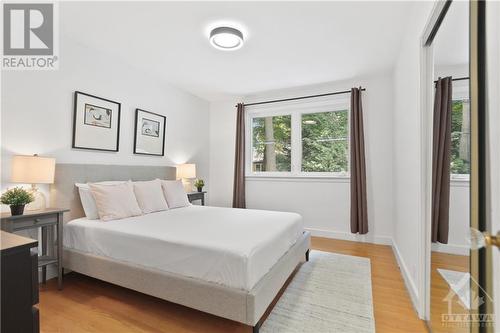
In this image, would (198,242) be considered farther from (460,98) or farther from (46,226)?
(460,98)

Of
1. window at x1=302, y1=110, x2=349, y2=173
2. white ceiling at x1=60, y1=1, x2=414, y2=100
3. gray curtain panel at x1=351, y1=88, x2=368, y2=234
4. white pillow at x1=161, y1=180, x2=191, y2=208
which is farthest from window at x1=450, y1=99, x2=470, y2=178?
white pillow at x1=161, y1=180, x2=191, y2=208

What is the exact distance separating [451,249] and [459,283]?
0.74ft

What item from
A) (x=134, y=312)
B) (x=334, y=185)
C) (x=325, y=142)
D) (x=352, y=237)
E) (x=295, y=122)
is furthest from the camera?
(x=295, y=122)

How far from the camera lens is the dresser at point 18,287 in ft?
3.73

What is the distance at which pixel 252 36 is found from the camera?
262cm

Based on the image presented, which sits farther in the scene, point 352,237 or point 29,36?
point 352,237

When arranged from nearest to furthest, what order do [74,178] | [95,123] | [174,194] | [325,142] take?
1. [74,178]
2. [95,123]
3. [174,194]
4. [325,142]

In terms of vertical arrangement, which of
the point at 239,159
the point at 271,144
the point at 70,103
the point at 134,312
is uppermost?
the point at 70,103

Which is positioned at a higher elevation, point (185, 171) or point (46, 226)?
point (185, 171)

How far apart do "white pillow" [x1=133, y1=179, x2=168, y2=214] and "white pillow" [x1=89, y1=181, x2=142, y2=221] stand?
0.11 m

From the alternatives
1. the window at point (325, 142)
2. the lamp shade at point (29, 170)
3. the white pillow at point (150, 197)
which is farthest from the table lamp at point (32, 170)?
the window at point (325, 142)

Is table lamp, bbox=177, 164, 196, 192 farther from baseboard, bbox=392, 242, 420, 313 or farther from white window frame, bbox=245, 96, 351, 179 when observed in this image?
baseboard, bbox=392, 242, 420, 313

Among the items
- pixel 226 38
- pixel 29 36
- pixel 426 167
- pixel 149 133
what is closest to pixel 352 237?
pixel 426 167

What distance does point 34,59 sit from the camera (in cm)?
243
